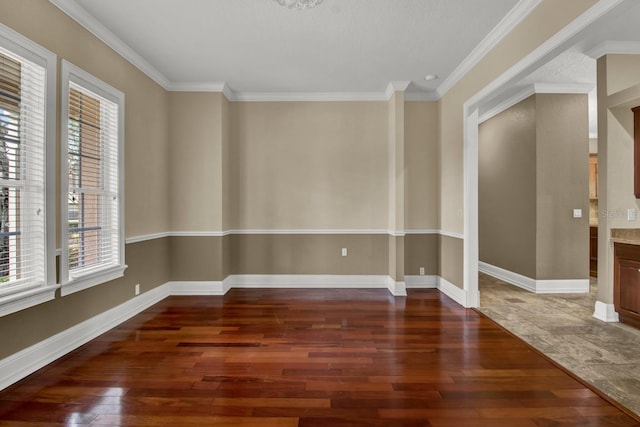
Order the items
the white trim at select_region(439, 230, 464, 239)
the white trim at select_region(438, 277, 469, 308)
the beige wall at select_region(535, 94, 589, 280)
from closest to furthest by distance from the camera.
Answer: the white trim at select_region(438, 277, 469, 308)
the white trim at select_region(439, 230, 464, 239)
the beige wall at select_region(535, 94, 589, 280)

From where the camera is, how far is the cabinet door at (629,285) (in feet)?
10.7

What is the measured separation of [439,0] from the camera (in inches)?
108

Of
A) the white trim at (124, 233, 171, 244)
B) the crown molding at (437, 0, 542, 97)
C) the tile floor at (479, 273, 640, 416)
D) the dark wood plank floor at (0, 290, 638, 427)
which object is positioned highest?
the crown molding at (437, 0, 542, 97)

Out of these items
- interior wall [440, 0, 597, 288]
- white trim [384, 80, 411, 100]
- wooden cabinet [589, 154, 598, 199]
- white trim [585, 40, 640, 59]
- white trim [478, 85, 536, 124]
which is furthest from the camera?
wooden cabinet [589, 154, 598, 199]

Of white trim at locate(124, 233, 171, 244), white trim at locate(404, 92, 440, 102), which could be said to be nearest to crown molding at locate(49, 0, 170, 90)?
white trim at locate(124, 233, 171, 244)

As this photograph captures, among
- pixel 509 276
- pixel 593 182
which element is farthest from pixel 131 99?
pixel 593 182

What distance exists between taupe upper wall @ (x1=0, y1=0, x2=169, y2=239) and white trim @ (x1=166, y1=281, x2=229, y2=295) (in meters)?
0.82

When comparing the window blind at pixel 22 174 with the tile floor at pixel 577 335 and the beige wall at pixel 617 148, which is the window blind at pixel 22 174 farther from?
the beige wall at pixel 617 148

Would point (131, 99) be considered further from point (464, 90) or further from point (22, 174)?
point (464, 90)

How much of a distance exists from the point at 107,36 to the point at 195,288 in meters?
3.16

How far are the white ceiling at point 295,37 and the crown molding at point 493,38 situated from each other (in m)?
0.03

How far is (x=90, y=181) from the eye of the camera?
A: 3.20 meters

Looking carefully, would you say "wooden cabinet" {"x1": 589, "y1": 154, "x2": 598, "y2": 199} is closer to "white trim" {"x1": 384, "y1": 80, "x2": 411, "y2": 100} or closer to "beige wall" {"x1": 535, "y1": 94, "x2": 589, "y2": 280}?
"beige wall" {"x1": 535, "y1": 94, "x2": 589, "y2": 280}

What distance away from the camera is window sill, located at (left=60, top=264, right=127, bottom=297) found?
2.78 metres
